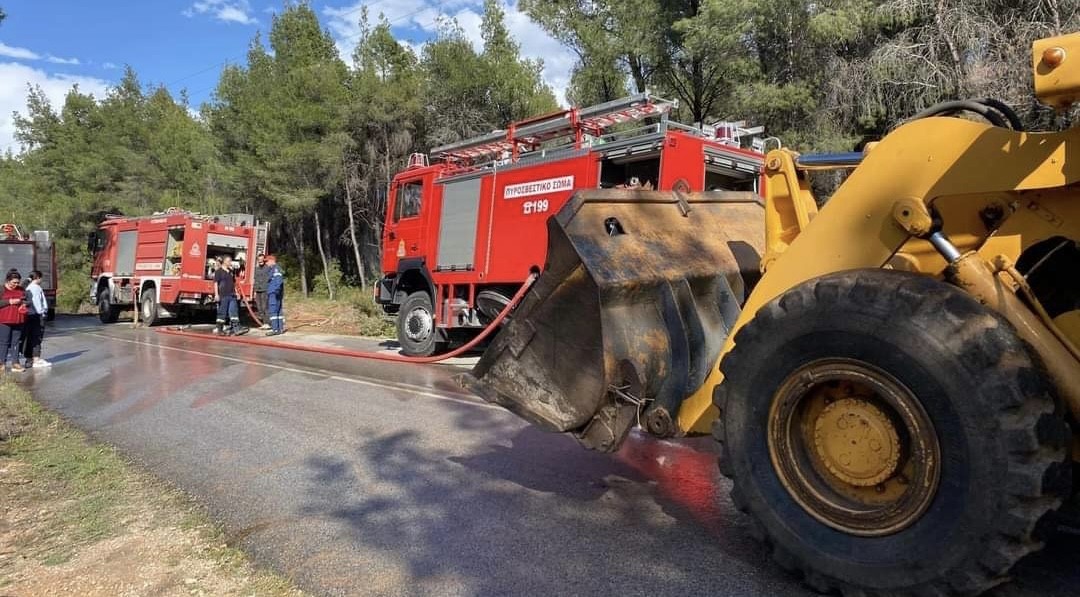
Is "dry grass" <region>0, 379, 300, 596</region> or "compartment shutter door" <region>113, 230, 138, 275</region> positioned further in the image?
"compartment shutter door" <region>113, 230, 138, 275</region>

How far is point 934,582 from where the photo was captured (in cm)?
238

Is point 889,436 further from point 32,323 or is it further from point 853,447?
point 32,323

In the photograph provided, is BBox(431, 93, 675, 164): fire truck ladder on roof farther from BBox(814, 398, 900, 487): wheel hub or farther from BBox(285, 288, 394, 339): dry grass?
BBox(814, 398, 900, 487): wheel hub

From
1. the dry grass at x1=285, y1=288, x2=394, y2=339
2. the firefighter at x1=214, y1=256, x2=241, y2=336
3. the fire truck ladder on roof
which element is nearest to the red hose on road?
the firefighter at x1=214, y1=256, x2=241, y2=336

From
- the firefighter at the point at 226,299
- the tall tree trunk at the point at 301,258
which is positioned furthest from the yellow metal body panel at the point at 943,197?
the tall tree trunk at the point at 301,258

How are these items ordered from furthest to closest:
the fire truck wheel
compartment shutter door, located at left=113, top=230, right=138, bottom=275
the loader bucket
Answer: compartment shutter door, located at left=113, top=230, right=138, bottom=275, the fire truck wheel, the loader bucket

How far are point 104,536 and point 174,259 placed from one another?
1679 cm

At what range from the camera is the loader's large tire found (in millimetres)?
2252

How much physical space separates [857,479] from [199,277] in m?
18.6

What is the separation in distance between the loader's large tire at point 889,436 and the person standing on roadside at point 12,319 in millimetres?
10902

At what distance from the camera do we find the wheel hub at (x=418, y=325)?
1149 centimetres

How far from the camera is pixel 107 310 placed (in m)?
20.7

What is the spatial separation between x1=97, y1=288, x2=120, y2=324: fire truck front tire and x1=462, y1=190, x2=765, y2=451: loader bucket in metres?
20.4

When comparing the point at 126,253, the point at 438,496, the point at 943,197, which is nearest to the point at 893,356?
the point at 943,197
